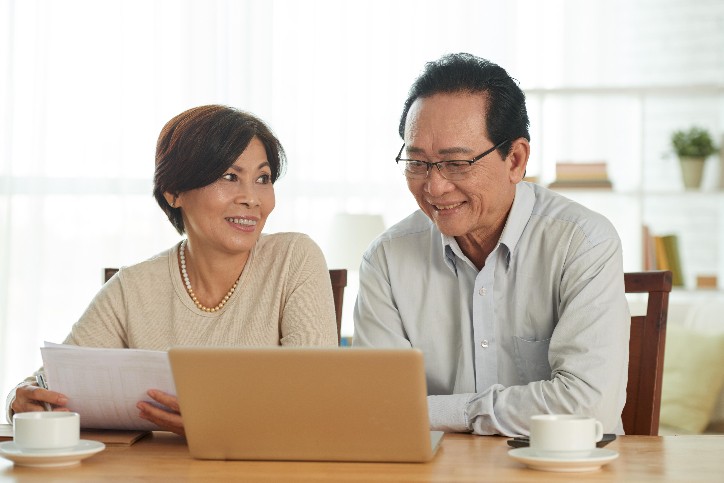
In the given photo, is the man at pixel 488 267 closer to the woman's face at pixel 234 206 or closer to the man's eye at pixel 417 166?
the man's eye at pixel 417 166

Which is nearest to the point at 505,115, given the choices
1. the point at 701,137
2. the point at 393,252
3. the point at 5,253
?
the point at 393,252

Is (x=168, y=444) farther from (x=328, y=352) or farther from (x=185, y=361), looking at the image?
(x=328, y=352)

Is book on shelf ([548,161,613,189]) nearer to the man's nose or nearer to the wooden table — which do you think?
the man's nose

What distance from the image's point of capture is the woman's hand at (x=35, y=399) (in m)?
1.62

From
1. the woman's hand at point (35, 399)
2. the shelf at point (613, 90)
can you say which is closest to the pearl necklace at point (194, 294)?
the woman's hand at point (35, 399)

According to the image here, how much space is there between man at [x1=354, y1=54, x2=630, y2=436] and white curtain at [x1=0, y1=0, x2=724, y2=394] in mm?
2540

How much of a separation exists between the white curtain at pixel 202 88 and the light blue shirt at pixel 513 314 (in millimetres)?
2487

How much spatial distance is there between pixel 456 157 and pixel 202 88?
292 cm

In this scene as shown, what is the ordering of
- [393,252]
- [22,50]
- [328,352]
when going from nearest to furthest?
[328,352] < [393,252] < [22,50]

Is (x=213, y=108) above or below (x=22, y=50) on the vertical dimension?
below

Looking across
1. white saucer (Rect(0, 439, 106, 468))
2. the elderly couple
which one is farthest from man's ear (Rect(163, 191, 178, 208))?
white saucer (Rect(0, 439, 106, 468))

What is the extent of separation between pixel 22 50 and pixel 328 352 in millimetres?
3837

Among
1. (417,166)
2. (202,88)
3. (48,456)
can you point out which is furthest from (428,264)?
(202,88)

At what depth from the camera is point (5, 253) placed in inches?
181
